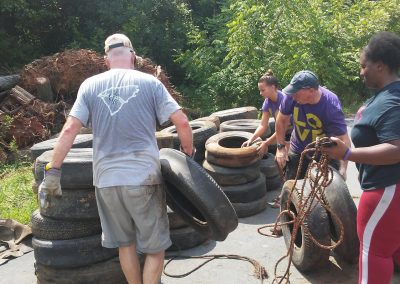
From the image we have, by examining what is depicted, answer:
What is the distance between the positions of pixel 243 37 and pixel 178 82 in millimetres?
3715

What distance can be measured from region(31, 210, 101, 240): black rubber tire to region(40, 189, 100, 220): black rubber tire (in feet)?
0.23

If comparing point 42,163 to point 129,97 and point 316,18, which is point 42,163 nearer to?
point 129,97

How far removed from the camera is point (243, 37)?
12883 millimetres

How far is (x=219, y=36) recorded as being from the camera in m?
14.4

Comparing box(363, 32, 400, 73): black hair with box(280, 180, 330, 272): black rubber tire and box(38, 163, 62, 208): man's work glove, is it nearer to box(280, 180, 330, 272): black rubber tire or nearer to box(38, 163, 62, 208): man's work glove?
box(280, 180, 330, 272): black rubber tire

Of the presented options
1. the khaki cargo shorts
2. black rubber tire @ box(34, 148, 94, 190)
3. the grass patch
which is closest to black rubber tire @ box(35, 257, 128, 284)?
the khaki cargo shorts

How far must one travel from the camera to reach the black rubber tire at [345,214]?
3637 millimetres

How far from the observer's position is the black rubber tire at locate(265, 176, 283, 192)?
644 centimetres

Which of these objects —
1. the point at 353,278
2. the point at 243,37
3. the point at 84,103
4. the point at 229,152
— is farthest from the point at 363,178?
the point at 243,37

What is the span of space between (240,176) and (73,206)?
2517mm

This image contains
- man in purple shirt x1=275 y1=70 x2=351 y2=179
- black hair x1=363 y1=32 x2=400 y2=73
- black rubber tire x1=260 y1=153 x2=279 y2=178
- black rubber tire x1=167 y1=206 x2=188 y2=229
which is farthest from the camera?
black rubber tire x1=260 y1=153 x2=279 y2=178

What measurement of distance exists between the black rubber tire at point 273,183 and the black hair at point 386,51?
4.00 meters

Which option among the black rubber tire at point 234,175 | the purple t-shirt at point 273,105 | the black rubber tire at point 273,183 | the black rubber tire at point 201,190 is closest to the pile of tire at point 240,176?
the black rubber tire at point 234,175

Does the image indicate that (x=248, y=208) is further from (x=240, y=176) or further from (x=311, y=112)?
(x=311, y=112)
